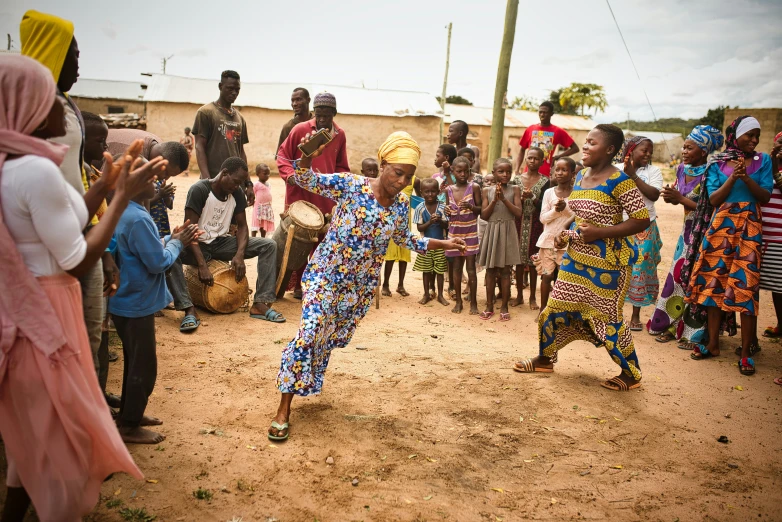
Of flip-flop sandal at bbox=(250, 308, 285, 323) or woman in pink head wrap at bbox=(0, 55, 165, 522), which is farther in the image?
flip-flop sandal at bbox=(250, 308, 285, 323)

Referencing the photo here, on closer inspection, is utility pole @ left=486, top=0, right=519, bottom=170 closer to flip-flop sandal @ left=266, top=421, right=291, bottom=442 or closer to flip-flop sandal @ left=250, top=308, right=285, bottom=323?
flip-flop sandal @ left=250, top=308, right=285, bottom=323

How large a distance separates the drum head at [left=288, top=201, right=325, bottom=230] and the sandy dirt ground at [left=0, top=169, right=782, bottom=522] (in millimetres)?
1259

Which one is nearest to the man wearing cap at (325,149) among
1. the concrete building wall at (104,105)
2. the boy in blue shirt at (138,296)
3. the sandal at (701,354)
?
the boy in blue shirt at (138,296)

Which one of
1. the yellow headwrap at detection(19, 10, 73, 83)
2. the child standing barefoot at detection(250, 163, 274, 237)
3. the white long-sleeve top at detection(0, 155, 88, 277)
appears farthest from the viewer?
the child standing barefoot at detection(250, 163, 274, 237)

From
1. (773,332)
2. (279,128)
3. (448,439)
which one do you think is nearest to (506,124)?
(279,128)

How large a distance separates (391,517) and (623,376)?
2.75m

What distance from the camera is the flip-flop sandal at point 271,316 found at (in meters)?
6.18

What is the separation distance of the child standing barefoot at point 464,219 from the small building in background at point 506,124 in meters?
21.6

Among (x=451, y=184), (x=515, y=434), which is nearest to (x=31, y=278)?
(x=515, y=434)

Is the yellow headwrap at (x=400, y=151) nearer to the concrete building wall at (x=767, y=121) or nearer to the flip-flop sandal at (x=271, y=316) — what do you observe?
the flip-flop sandal at (x=271, y=316)

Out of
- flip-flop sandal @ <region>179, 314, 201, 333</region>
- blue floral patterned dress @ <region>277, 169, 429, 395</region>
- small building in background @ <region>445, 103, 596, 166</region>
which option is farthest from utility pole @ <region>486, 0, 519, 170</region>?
small building in background @ <region>445, 103, 596, 166</region>

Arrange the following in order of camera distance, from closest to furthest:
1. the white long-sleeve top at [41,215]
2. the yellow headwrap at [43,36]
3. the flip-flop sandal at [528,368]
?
1. the white long-sleeve top at [41,215]
2. the yellow headwrap at [43,36]
3. the flip-flop sandal at [528,368]

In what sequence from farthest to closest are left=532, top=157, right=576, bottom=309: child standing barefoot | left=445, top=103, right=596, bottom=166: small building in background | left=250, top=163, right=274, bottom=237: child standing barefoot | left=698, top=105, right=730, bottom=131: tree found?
left=698, top=105, right=730, bottom=131: tree
left=445, top=103, right=596, bottom=166: small building in background
left=250, top=163, right=274, bottom=237: child standing barefoot
left=532, top=157, right=576, bottom=309: child standing barefoot

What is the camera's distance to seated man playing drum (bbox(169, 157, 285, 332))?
5750 millimetres
